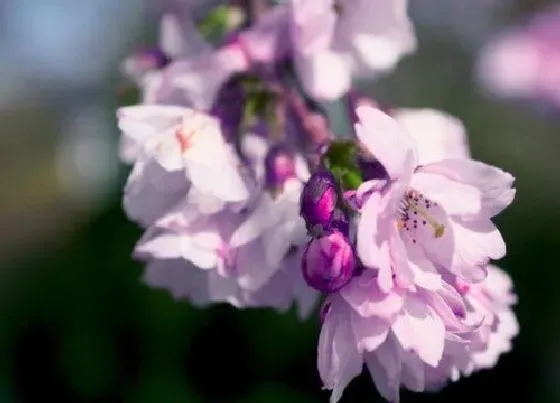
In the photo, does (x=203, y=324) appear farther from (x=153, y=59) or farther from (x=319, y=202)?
(x=319, y=202)

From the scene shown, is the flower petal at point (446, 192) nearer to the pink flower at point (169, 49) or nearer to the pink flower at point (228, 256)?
the pink flower at point (228, 256)

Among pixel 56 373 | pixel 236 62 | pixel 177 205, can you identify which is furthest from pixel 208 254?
pixel 56 373

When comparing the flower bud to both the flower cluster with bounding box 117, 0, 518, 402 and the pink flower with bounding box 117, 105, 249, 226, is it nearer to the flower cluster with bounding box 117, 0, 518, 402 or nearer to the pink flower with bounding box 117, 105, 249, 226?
the flower cluster with bounding box 117, 0, 518, 402

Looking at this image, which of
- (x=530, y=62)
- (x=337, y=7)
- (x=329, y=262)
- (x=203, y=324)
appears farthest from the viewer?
(x=530, y=62)

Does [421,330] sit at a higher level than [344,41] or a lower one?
lower

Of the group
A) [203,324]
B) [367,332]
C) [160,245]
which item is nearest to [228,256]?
[160,245]

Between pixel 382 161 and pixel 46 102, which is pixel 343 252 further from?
pixel 46 102
